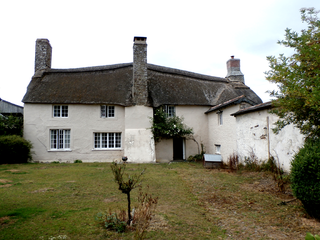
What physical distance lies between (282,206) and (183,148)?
12511 mm

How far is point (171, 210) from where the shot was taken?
586 cm

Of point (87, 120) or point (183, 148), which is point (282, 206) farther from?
point (87, 120)

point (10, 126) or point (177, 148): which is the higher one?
point (10, 126)

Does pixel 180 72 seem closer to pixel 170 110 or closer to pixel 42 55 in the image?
pixel 170 110

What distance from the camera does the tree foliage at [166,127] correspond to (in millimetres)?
16734

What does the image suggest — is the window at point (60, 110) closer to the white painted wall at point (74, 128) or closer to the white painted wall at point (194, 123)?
the white painted wall at point (74, 128)

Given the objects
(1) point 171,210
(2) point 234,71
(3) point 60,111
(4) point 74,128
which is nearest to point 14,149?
(3) point 60,111

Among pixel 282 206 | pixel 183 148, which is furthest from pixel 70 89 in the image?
pixel 282 206

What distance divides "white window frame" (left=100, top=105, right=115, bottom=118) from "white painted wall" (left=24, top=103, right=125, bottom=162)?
0.29 meters

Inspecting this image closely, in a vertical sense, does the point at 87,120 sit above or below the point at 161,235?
above

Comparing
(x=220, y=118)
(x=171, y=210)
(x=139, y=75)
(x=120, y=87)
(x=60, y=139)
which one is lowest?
(x=171, y=210)

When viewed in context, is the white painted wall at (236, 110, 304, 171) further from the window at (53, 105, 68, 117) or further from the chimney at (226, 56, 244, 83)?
the window at (53, 105, 68, 117)

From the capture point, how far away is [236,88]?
20875 millimetres

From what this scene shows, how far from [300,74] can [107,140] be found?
1428 centimetres
